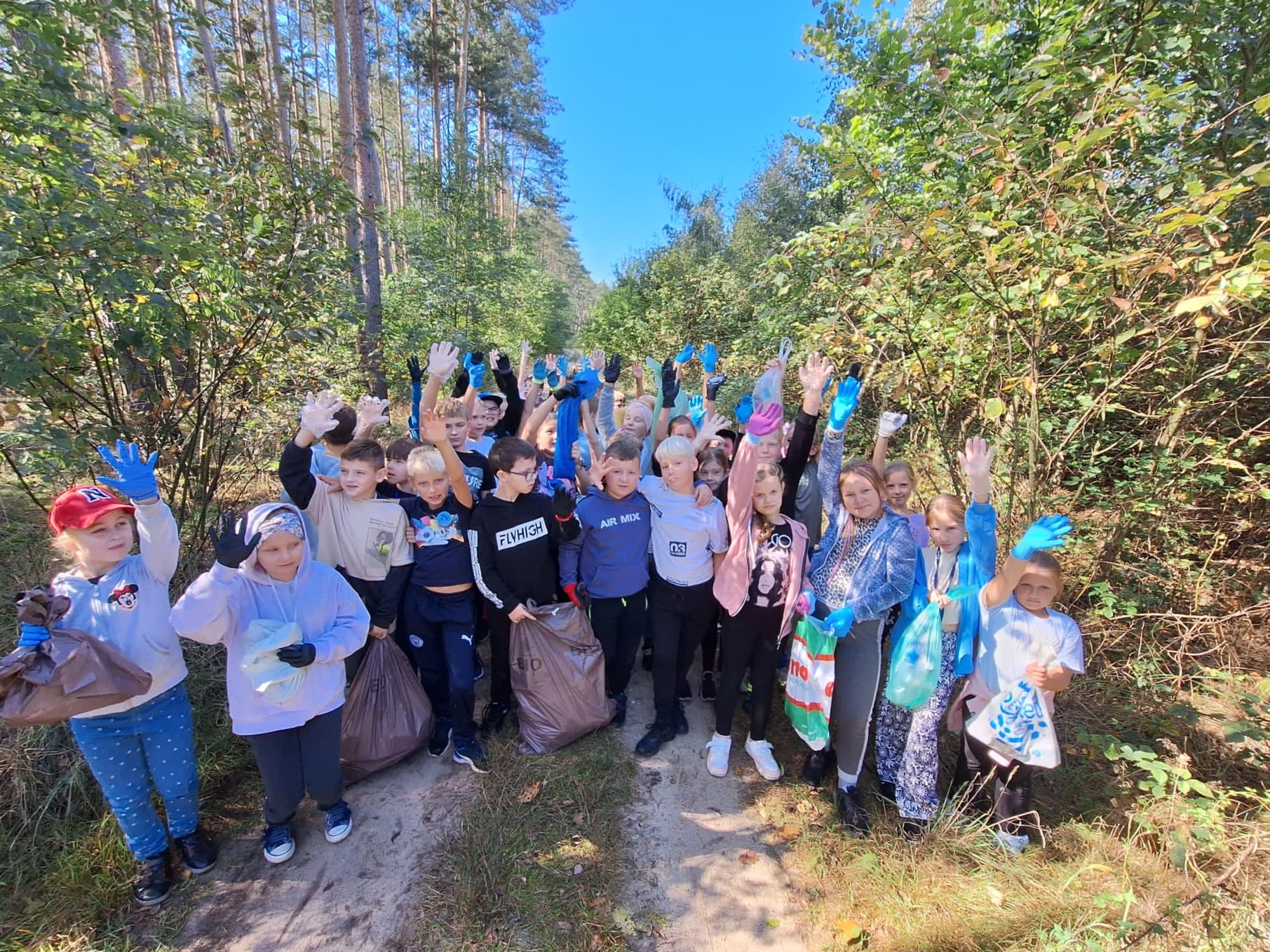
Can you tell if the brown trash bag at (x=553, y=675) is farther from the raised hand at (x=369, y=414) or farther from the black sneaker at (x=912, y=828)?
the black sneaker at (x=912, y=828)

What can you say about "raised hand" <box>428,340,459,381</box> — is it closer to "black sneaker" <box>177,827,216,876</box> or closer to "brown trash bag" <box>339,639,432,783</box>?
"brown trash bag" <box>339,639,432,783</box>

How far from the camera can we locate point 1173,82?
3.17 meters

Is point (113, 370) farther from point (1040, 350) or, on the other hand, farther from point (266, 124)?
point (1040, 350)

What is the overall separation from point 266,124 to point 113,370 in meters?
1.89

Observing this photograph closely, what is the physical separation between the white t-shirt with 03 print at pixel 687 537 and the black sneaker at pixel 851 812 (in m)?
1.25

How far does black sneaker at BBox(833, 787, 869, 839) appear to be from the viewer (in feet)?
8.41

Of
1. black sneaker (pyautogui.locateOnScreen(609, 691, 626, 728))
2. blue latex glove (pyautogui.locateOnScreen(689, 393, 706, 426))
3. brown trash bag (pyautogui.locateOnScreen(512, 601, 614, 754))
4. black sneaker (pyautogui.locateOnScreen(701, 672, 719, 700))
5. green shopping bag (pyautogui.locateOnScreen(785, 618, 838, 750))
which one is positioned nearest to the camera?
green shopping bag (pyautogui.locateOnScreen(785, 618, 838, 750))

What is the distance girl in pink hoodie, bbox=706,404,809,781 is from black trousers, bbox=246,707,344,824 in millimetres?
1894

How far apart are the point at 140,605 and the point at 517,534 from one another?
1.52 metres

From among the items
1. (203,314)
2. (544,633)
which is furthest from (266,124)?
(544,633)

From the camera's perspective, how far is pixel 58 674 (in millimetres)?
1772

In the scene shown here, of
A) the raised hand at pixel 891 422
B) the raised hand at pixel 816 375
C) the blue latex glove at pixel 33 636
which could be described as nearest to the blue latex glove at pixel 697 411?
the raised hand at pixel 816 375

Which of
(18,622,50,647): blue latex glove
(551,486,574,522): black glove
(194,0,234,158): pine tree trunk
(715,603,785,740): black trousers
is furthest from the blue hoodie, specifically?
(194,0,234,158): pine tree trunk

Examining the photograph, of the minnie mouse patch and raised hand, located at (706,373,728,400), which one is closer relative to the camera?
the minnie mouse patch
